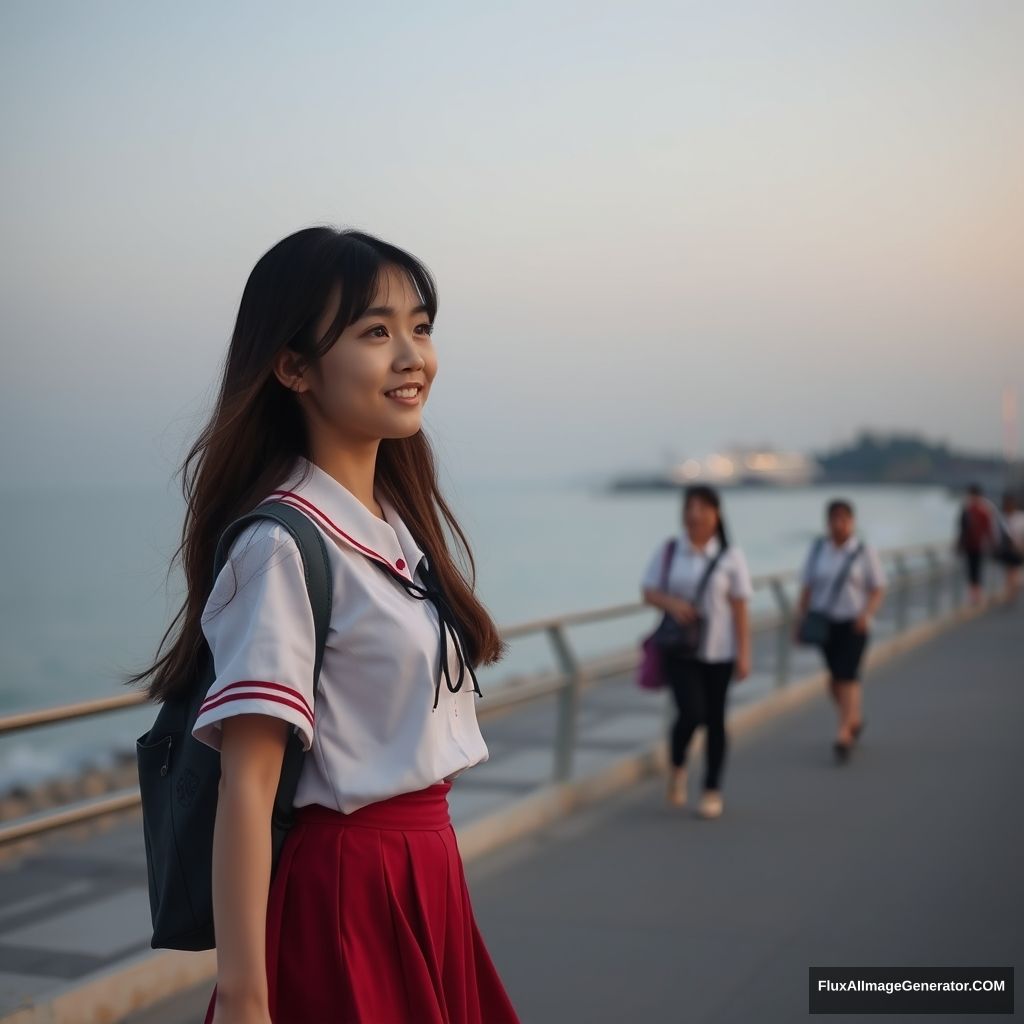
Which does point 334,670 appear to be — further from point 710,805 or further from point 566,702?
point 566,702

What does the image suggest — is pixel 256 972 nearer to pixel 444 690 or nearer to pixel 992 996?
pixel 444 690

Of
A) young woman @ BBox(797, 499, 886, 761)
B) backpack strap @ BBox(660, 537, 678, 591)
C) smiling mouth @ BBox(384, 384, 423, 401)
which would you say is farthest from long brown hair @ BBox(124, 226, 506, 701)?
young woman @ BBox(797, 499, 886, 761)

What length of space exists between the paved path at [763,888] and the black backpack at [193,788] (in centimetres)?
270

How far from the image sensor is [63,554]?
96.5 m

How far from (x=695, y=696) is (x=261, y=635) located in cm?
608

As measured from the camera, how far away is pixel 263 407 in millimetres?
2018

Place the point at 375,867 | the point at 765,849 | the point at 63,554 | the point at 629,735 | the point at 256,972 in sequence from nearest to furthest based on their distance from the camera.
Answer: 1. the point at 256,972
2. the point at 375,867
3. the point at 765,849
4. the point at 629,735
5. the point at 63,554


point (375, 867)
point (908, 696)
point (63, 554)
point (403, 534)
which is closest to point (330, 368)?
point (403, 534)

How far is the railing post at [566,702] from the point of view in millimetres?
7582

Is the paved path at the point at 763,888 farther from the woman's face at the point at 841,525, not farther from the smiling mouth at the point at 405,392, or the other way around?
the smiling mouth at the point at 405,392

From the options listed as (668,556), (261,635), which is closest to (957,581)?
(668,556)

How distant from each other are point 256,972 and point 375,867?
0.24 m

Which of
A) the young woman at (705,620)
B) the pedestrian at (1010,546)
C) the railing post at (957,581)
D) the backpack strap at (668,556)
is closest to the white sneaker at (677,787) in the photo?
the young woman at (705,620)

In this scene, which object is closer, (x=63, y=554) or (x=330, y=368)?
(x=330, y=368)
